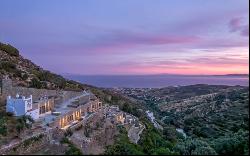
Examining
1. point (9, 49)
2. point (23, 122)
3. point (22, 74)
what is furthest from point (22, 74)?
point (23, 122)

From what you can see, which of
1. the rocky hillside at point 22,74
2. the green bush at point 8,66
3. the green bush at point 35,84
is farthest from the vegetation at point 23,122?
the green bush at point 8,66

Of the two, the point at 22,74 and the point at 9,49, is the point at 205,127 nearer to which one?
the point at 22,74

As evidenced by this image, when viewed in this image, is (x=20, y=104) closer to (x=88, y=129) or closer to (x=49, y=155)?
(x=88, y=129)

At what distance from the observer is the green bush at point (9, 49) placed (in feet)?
155

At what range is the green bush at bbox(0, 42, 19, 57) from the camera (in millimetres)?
47250

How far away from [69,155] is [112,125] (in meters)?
18.0

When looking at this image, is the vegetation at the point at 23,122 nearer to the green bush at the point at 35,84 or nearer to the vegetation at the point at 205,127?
the vegetation at the point at 205,127

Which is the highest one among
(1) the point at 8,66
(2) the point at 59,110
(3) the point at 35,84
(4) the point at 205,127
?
(1) the point at 8,66

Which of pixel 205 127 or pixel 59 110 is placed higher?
pixel 59 110

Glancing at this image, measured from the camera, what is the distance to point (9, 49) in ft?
157

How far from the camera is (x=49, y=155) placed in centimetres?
830

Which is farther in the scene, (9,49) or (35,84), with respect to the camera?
(9,49)

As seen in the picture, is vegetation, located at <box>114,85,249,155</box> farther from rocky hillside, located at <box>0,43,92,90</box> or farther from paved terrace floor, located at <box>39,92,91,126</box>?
rocky hillside, located at <box>0,43,92,90</box>

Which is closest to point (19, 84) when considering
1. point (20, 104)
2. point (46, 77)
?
point (46, 77)
